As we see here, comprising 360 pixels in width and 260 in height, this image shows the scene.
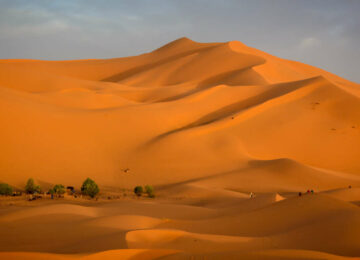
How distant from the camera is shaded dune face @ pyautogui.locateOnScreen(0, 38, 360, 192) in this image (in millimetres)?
21406

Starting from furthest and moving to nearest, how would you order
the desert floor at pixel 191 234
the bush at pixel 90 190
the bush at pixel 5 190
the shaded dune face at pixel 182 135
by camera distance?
the shaded dune face at pixel 182 135 → the bush at pixel 90 190 → the bush at pixel 5 190 → the desert floor at pixel 191 234

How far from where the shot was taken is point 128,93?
40.1 m

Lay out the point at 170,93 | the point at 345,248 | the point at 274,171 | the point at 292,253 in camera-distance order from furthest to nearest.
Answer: the point at 170,93
the point at 274,171
the point at 345,248
the point at 292,253

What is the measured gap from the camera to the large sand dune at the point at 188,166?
26.0ft

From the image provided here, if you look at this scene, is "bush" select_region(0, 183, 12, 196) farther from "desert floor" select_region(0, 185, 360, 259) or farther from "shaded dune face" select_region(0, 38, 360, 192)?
"desert floor" select_region(0, 185, 360, 259)

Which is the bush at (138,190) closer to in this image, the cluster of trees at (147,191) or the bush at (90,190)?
the cluster of trees at (147,191)

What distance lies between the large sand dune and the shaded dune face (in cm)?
10

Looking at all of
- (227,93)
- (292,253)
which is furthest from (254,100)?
(292,253)

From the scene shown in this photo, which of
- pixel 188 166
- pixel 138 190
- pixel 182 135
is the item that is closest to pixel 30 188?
pixel 138 190

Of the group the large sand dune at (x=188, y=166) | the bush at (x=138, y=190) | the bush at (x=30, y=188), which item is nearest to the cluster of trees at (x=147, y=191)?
the bush at (x=138, y=190)

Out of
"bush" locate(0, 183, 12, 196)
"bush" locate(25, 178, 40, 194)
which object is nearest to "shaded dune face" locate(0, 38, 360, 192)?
"bush" locate(25, 178, 40, 194)

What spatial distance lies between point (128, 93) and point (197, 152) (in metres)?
16.6

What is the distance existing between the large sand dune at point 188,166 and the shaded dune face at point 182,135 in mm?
98

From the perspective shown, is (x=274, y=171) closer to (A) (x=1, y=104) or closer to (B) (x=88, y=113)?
(B) (x=88, y=113)
